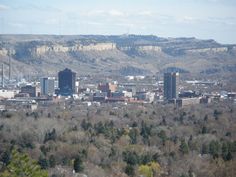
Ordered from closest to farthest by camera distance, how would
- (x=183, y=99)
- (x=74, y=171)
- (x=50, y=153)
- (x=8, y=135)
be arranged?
(x=74, y=171) < (x=50, y=153) < (x=8, y=135) < (x=183, y=99)

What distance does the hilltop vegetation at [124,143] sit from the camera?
69.5 feet

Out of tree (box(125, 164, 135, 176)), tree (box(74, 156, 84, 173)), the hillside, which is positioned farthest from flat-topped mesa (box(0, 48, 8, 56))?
tree (box(125, 164, 135, 176))

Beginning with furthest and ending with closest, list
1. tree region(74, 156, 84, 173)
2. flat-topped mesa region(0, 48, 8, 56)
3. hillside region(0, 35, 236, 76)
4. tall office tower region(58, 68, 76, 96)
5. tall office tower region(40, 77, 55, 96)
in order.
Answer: flat-topped mesa region(0, 48, 8, 56) < hillside region(0, 35, 236, 76) < tall office tower region(40, 77, 55, 96) < tall office tower region(58, 68, 76, 96) < tree region(74, 156, 84, 173)

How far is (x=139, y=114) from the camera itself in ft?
128

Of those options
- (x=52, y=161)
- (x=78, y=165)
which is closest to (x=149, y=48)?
(x=52, y=161)

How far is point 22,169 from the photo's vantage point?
18094 millimetres

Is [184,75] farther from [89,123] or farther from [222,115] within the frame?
[89,123]

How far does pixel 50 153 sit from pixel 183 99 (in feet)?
90.1

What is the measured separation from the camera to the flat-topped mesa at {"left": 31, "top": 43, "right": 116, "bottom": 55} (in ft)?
315

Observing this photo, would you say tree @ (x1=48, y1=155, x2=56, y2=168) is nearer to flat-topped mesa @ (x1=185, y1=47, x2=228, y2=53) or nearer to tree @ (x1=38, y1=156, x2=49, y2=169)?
tree @ (x1=38, y1=156, x2=49, y2=169)

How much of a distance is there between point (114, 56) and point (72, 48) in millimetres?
6516

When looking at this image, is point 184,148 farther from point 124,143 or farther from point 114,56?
point 114,56

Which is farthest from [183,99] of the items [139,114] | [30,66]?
[30,66]

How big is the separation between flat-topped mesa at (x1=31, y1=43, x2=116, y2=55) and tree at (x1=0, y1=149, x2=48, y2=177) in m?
75.0
